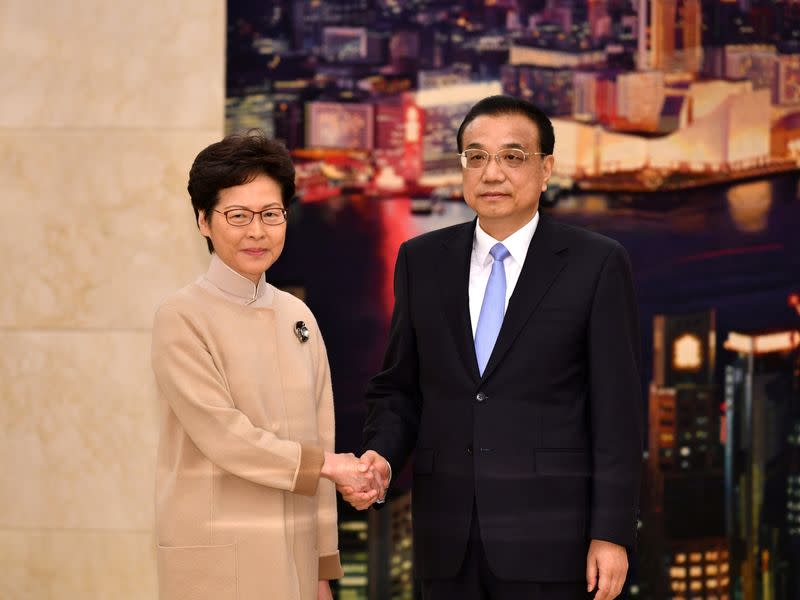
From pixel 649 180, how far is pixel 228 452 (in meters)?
2.38

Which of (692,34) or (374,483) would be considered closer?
(374,483)

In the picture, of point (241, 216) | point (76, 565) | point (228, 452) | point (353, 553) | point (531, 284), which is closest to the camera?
point (228, 452)

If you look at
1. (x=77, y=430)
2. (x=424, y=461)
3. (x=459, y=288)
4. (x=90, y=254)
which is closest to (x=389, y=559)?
(x=77, y=430)

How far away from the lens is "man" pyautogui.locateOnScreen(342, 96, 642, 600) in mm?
2465

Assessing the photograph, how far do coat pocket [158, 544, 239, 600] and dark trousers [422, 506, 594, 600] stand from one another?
0.49 meters

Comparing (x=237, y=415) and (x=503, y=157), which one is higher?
(x=503, y=157)

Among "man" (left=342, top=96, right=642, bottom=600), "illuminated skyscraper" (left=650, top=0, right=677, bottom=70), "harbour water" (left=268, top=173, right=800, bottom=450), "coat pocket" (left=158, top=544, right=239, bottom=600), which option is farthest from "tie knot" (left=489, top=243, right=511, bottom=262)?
"illuminated skyscraper" (left=650, top=0, right=677, bottom=70)

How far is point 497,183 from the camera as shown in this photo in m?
2.56

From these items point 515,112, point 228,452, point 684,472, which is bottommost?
point 684,472

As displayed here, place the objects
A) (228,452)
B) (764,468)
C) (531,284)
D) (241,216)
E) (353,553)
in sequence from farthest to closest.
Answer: (353,553) → (764,468) → (531,284) → (241,216) → (228,452)

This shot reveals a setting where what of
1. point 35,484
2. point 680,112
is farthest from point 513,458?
point 35,484

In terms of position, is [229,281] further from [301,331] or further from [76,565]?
[76,565]

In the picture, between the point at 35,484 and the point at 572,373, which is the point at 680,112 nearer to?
the point at 572,373

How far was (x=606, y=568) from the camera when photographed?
2426mm
